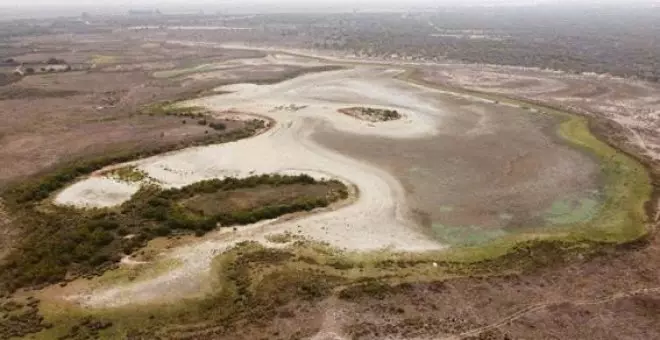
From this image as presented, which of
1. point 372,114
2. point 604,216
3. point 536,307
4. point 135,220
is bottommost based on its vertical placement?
point 536,307

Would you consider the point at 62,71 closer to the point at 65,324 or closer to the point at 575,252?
the point at 65,324

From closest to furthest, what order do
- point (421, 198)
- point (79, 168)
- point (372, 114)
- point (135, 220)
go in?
point (135, 220) < point (421, 198) < point (79, 168) < point (372, 114)

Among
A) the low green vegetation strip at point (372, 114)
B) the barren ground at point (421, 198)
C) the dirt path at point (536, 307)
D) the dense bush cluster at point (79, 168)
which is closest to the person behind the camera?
the dirt path at point (536, 307)

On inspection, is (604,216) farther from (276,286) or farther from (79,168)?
(79,168)

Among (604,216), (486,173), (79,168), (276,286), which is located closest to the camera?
(276,286)

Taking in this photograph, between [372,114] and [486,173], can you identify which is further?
[372,114]

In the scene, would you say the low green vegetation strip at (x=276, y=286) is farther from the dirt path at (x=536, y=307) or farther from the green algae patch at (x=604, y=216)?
the dirt path at (x=536, y=307)

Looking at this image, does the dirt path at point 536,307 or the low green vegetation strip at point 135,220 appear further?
the low green vegetation strip at point 135,220

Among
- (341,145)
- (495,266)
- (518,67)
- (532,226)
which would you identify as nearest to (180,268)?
(495,266)

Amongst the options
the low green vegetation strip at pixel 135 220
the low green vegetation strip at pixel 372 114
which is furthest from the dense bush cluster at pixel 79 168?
the low green vegetation strip at pixel 372 114

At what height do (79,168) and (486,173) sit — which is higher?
(486,173)

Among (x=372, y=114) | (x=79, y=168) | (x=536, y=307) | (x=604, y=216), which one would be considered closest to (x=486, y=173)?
(x=604, y=216)
